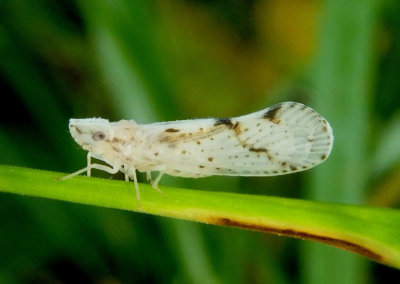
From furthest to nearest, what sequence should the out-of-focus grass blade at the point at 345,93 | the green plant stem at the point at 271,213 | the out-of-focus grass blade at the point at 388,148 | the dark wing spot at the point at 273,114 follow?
the out-of-focus grass blade at the point at 388,148, the out-of-focus grass blade at the point at 345,93, the dark wing spot at the point at 273,114, the green plant stem at the point at 271,213

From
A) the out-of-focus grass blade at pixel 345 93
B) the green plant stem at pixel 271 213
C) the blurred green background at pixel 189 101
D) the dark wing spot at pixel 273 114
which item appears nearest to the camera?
the green plant stem at pixel 271 213

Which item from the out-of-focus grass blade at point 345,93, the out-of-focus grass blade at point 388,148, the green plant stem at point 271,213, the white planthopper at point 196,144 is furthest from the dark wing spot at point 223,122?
the out-of-focus grass blade at point 388,148

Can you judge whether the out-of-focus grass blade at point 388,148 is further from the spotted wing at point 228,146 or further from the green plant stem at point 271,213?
the green plant stem at point 271,213

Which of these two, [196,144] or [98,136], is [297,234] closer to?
[196,144]

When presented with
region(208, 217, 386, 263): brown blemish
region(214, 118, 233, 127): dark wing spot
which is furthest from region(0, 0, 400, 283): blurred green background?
region(208, 217, 386, 263): brown blemish

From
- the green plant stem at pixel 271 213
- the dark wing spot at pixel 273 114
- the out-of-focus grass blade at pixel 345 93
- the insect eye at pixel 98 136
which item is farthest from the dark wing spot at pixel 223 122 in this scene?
the green plant stem at pixel 271 213

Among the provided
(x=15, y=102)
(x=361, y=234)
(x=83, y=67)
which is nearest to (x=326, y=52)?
(x=361, y=234)

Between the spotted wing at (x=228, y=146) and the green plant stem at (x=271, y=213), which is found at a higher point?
the green plant stem at (x=271, y=213)

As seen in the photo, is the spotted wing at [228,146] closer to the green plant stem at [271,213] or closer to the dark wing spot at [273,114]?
the dark wing spot at [273,114]

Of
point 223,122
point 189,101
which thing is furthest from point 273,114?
point 189,101

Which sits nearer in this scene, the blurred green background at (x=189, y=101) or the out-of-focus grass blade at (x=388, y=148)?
the blurred green background at (x=189, y=101)
